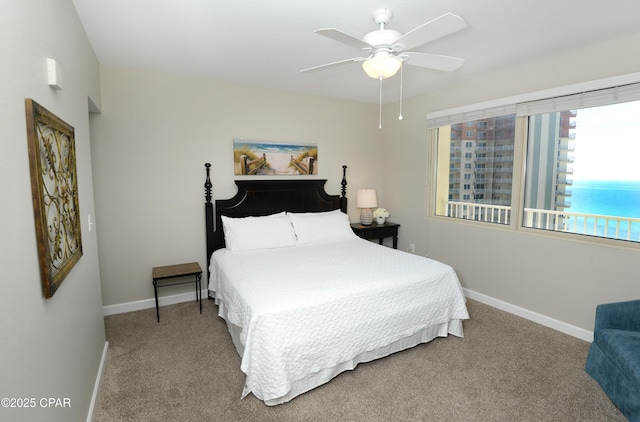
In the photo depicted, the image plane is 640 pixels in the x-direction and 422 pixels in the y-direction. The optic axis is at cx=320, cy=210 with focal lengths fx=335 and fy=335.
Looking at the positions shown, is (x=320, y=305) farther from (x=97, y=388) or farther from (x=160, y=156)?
(x=160, y=156)

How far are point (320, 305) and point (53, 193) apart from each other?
5.07 feet

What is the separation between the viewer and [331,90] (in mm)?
4086

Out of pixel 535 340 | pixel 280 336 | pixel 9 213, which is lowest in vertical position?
pixel 535 340

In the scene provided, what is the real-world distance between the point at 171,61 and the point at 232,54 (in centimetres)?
64

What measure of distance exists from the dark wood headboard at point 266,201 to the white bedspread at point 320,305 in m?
0.61

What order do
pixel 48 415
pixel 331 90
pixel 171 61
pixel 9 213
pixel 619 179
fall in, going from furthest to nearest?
1. pixel 331 90
2. pixel 171 61
3. pixel 619 179
4. pixel 48 415
5. pixel 9 213

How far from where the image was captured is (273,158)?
410 centimetres

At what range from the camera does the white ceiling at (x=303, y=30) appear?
2.08 metres

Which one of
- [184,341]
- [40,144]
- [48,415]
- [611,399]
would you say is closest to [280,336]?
[48,415]

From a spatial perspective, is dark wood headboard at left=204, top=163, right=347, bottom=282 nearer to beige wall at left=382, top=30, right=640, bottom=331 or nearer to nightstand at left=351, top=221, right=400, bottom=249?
nightstand at left=351, top=221, right=400, bottom=249

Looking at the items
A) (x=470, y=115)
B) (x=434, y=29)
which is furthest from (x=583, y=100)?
(x=434, y=29)

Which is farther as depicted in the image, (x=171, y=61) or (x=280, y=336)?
(x=171, y=61)

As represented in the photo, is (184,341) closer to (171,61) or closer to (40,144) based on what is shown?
(40,144)

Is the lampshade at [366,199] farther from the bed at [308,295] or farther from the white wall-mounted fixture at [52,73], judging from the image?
the white wall-mounted fixture at [52,73]
